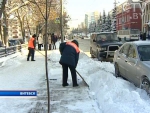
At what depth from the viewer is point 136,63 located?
7773 millimetres

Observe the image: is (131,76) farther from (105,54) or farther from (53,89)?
(105,54)

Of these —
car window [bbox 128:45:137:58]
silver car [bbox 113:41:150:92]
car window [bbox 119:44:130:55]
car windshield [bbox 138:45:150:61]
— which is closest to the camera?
silver car [bbox 113:41:150:92]

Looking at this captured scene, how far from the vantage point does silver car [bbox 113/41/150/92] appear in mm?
7062

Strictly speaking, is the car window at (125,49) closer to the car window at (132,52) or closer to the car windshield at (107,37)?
the car window at (132,52)

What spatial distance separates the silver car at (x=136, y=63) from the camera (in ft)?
23.2

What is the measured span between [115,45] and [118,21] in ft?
324

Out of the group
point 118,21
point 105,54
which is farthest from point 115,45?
point 118,21

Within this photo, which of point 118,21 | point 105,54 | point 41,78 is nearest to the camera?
point 41,78

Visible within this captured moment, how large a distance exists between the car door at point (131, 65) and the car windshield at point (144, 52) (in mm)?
174

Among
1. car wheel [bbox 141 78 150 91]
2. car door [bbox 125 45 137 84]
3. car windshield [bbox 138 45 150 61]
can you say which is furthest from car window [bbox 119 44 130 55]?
car wheel [bbox 141 78 150 91]

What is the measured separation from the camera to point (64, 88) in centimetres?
852

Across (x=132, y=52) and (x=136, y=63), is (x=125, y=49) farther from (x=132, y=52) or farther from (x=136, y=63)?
(x=136, y=63)

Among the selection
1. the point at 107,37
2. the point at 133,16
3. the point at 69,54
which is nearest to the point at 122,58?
the point at 69,54

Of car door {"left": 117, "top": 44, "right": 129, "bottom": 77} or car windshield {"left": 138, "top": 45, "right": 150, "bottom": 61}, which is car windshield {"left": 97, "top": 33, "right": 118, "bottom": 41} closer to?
car door {"left": 117, "top": 44, "right": 129, "bottom": 77}
